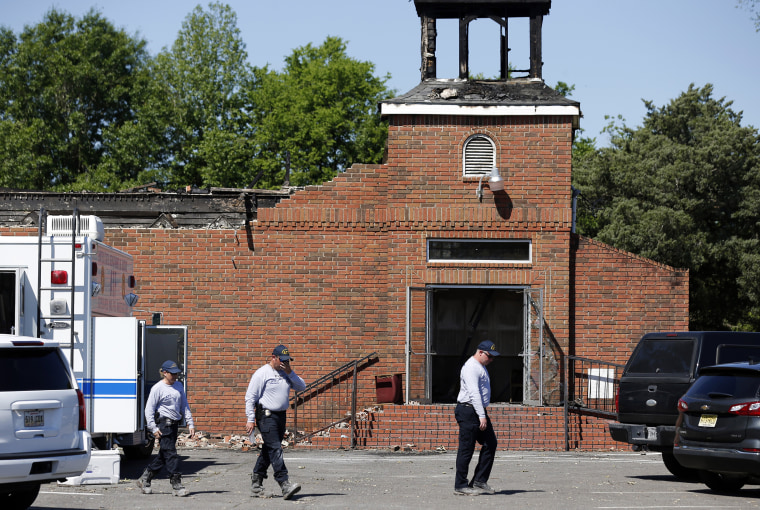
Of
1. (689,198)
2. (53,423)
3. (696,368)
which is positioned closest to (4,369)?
(53,423)

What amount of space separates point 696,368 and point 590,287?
24.0 ft

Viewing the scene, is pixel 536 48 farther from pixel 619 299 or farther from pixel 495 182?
pixel 619 299

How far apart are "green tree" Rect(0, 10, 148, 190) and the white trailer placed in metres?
33.7

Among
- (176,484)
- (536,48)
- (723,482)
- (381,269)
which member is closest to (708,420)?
(723,482)

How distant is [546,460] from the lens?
17.3 metres

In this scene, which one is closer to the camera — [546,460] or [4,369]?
[4,369]

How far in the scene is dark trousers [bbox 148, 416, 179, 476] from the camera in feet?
41.6

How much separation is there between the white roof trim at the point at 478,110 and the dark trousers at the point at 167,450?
1004 cm

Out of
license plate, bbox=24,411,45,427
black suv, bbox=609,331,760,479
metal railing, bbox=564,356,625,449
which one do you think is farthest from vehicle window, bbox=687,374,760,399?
metal railing, bbox=564,356,625,449

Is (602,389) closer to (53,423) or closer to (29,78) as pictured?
(53,423)

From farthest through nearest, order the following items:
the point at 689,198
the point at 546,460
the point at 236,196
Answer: the point at 689,198 → the point at 236,196 → the point at 546,460

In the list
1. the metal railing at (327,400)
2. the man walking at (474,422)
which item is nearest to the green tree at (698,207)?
the metal railing at (327,400)

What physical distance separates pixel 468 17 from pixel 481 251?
5.05 m

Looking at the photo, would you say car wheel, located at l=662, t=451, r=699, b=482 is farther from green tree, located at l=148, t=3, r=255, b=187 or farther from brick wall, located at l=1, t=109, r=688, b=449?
green tree, located at l=148, t=3, r=255, b=187
